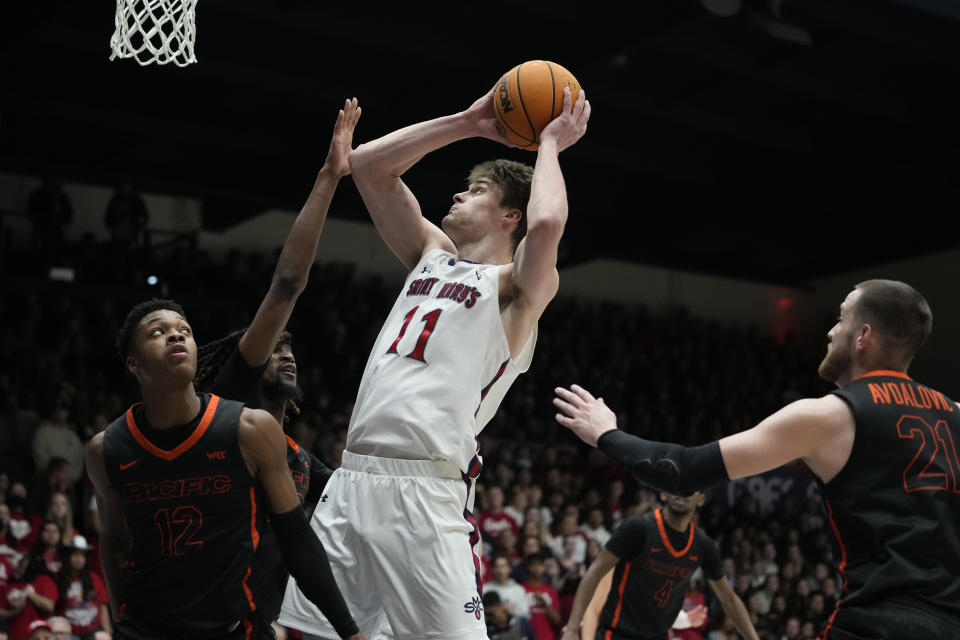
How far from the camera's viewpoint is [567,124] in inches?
161

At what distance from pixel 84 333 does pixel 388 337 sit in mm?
10125

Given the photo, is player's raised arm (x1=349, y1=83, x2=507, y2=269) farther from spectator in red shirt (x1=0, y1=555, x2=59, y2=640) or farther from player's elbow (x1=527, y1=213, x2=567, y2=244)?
spectator in red shirt (x1=0, y1=555, x2=59, y2=640)

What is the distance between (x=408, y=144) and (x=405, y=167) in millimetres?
158

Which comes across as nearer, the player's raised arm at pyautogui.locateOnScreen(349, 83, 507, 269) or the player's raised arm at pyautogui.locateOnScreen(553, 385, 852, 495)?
the player's raised arm at pyautogui.locateOnScreen(553, 385, 852, 495)

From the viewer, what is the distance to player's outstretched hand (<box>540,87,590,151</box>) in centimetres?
405

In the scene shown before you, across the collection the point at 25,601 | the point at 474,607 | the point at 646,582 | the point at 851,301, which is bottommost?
the point at 25,601

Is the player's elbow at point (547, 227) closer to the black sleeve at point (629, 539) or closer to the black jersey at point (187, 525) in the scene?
the black jersey at point (187, 525)

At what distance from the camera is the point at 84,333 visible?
519 inches

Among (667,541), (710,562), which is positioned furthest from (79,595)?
(710,562)

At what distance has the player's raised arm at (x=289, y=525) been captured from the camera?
137 inches

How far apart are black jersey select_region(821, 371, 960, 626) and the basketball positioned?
1544mm

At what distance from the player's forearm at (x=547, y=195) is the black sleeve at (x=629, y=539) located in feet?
12.5

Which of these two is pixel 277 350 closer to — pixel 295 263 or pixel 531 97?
pixel 295 263

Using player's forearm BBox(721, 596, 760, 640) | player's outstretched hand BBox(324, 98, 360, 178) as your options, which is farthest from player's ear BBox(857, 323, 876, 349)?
player's forearm BBox(721, 596, 760, 640)
